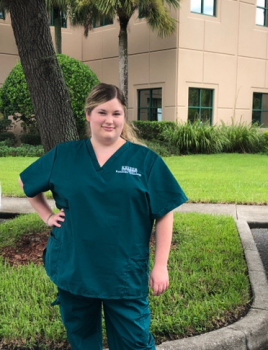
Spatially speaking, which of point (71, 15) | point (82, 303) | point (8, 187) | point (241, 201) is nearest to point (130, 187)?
point (82, 303)

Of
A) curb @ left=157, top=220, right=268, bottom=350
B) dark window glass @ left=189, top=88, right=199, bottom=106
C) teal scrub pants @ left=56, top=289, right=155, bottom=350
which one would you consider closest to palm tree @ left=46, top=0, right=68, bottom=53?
dark window glass @ left=189, top=88, right=199, bottom=106

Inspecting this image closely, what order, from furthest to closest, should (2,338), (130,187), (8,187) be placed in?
(8,187), (2,338), (130,187)

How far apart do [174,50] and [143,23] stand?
233 centimetres

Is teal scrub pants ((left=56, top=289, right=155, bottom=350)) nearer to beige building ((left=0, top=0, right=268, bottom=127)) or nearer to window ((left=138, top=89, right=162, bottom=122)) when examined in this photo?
beige building ((left=0, top=0, right=268, bottom=127))

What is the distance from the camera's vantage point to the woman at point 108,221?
6.42 ft

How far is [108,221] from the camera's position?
6.38ft

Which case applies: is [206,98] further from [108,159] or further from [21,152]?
[108,159]

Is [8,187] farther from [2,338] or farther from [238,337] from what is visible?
Result: [238,337]

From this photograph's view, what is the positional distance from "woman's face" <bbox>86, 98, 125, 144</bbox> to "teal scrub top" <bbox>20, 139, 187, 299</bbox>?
9 centimetres

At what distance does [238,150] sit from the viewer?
1675 cm

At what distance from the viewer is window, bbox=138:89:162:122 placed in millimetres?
17969

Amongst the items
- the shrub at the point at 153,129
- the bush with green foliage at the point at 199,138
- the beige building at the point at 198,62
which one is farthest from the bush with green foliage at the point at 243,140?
the shrub at the point at 153,129

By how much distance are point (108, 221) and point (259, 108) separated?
18.7 m

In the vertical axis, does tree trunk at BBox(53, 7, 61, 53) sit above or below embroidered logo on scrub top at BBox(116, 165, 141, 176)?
above
